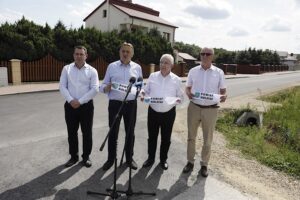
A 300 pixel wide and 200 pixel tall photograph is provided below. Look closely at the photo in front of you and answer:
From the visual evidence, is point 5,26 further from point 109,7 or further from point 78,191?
point 109,7

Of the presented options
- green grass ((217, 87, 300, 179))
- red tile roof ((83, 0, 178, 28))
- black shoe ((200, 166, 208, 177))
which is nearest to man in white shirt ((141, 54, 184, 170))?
black shoe ((200, 166, 208, 177))

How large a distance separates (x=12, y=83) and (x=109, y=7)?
86.8 feet

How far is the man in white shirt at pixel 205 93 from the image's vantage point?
4.79 meters

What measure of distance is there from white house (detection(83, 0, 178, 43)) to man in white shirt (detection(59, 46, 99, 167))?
1367 inches

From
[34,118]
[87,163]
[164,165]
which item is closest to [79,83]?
[87,163]

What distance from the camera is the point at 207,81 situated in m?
4.82

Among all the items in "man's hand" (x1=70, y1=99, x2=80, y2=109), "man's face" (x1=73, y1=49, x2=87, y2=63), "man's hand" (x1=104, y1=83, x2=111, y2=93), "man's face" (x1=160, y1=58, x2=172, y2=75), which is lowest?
"man's hand" (x1=70, y1=99, x2=80, y2=109)

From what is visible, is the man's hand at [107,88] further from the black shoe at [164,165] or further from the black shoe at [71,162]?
the black shoe at [164,165]

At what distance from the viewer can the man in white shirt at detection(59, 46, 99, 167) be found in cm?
488

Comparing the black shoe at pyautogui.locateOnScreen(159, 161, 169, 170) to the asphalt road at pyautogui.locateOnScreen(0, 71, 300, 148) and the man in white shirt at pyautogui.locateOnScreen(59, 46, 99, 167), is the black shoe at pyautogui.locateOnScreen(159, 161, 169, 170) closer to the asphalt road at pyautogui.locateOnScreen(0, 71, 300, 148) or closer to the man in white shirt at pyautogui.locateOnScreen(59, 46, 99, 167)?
the man in white shirt at pyautogui.locateOnScreen(59, 46, 99, 167)

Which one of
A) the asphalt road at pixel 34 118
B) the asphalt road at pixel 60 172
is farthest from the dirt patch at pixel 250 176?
the asphalt road at pixel 34 118

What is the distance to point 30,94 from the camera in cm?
1441

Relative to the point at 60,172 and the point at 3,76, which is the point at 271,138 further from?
the point at 3,76

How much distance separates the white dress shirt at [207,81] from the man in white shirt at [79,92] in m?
1.58
